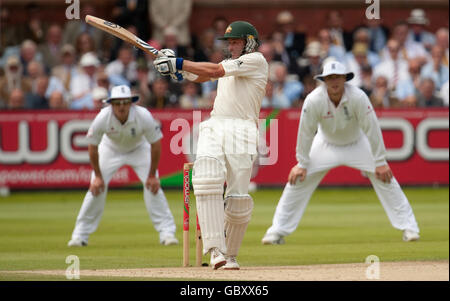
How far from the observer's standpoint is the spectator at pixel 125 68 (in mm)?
20172

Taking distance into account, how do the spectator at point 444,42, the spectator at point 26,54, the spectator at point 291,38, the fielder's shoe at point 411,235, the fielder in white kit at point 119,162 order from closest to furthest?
the fielder's shoe at point 411,235 < the fielder in white kit at point 119,162 < the spectator at point 26,54 < the spectator at point 444,42 < the spectator at point 291,38

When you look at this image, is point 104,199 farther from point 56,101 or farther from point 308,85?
point 308,85

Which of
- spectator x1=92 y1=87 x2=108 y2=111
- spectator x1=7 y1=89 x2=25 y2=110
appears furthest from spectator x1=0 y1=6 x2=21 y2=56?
spectator x1=92 y1=87 x2=108 y2=111

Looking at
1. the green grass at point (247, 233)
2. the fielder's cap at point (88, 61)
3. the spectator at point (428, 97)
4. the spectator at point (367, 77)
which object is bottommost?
the green grass at point (247, 233)

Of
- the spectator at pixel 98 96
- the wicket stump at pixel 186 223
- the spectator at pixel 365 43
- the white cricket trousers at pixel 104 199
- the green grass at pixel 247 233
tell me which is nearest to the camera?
the wicket stump at pixel 186 223

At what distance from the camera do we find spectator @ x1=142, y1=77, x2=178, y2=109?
19.4 meters

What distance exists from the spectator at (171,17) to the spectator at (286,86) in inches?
131

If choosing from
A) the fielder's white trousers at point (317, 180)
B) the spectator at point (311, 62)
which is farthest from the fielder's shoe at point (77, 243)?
the spectator at point (311, 62)

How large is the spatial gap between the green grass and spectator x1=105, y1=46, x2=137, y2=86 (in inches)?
94.3

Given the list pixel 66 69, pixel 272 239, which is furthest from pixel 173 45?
pixel 272 239

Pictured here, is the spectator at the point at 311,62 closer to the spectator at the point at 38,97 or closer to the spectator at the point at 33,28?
the spectator at the point at 38,97

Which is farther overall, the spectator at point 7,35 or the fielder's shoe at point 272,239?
Answer: the spectator at point 7,35

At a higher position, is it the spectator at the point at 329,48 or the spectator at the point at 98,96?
the spectator at the point at 329,48
